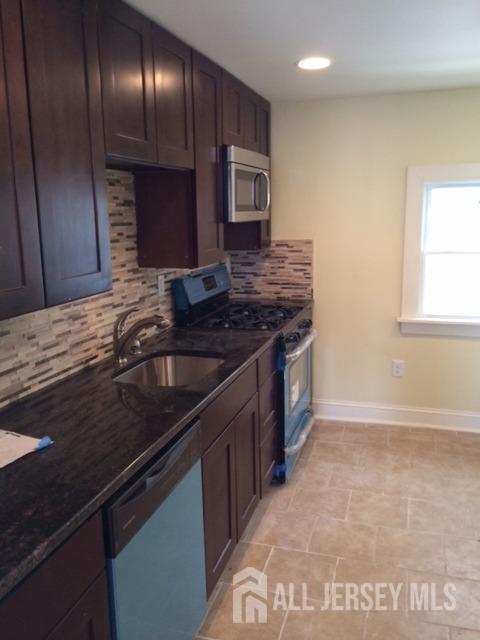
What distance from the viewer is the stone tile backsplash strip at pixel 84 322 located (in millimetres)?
1792

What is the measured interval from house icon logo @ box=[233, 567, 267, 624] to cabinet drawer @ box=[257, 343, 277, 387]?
818 mm

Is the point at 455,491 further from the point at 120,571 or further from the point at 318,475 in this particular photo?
the point at 120,571

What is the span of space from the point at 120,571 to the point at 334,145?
2.98m

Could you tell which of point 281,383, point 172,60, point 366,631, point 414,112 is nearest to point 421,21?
point 172,60

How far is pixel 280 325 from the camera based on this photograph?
114 inches

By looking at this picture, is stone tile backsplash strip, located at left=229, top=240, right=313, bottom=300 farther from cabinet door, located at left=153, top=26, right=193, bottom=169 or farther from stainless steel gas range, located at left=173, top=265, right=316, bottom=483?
cabinet door, located at left=153, top=26, right=193, bottom=169

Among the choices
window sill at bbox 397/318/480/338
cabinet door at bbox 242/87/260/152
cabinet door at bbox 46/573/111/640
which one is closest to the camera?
cabinet door at bbox 46/573/111/640

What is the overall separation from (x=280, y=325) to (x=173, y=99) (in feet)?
4.16

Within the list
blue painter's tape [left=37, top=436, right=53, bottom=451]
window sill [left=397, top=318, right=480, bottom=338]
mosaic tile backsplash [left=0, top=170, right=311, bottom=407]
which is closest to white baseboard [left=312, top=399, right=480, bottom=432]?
window sill [left=397, top=318, right=480, bottom=338]

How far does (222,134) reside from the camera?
8.84 feet

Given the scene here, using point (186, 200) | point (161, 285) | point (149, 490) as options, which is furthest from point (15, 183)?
point (161, 285)

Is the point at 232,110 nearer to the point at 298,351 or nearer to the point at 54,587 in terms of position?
the point at 298,351

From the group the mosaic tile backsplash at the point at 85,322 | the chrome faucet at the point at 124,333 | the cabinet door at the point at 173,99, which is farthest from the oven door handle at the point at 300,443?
the cabinet door at the point at 173,99

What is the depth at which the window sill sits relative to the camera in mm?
3469
